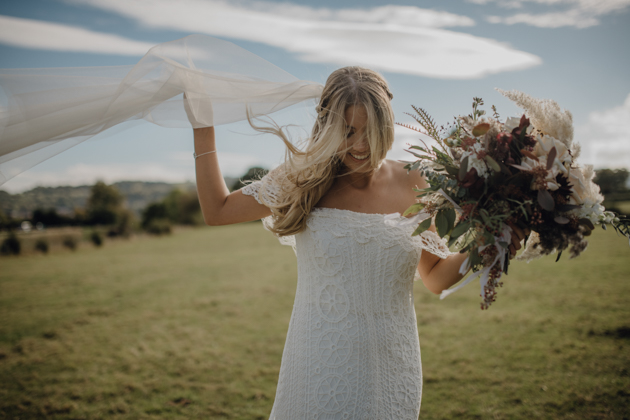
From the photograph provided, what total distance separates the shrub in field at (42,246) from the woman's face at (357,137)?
71.6 feet

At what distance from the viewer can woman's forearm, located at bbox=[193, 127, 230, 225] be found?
1.80 m

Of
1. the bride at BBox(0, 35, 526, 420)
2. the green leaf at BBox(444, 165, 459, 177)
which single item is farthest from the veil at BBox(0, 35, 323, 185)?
the green leaf at BBox(444, 165, 459, 177)

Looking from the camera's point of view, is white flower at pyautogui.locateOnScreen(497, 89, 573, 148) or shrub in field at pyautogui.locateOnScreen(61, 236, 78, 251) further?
shrub in field at pyautogui.locateOnScreen(61, 236, 78, 251)

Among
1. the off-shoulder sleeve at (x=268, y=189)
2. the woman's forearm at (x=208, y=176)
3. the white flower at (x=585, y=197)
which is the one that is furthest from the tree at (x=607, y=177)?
the woman's forearm at (x=208, y=176)

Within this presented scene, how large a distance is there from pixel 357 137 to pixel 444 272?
0.83m

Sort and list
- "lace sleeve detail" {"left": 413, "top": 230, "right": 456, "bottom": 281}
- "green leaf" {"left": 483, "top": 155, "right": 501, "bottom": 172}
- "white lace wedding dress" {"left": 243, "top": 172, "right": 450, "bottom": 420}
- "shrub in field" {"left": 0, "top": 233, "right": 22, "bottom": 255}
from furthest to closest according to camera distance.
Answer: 1. "shrub in field" {"left": 0, "top": 233, "right": 22, "bottom": 255}
2. "lace sleeve detail" {"left": 413, "top": 230, "right": 456, "bottom": 281}
3. "white lace wedding dress" {"left": 243, "top": 172, "right": 450, "bottom": 420}
4. "green leaf" {"left": 483, "top": 155, "right": 501, "bottom": 172}

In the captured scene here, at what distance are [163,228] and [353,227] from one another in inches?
1305

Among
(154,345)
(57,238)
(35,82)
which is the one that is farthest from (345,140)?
(57,238)

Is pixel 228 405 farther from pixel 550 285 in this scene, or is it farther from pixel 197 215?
pixel 197 215

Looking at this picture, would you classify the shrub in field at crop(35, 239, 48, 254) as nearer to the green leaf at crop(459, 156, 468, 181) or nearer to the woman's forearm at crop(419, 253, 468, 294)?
the woman's forearm at crop(419, 253, 468, 294)

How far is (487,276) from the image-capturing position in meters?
1.47

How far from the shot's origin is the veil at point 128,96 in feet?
6.04

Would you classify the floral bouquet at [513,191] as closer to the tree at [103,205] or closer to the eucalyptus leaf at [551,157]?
the eucalyptus leaf at [551,157]

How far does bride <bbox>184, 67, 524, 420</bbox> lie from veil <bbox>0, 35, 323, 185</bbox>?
18cm
